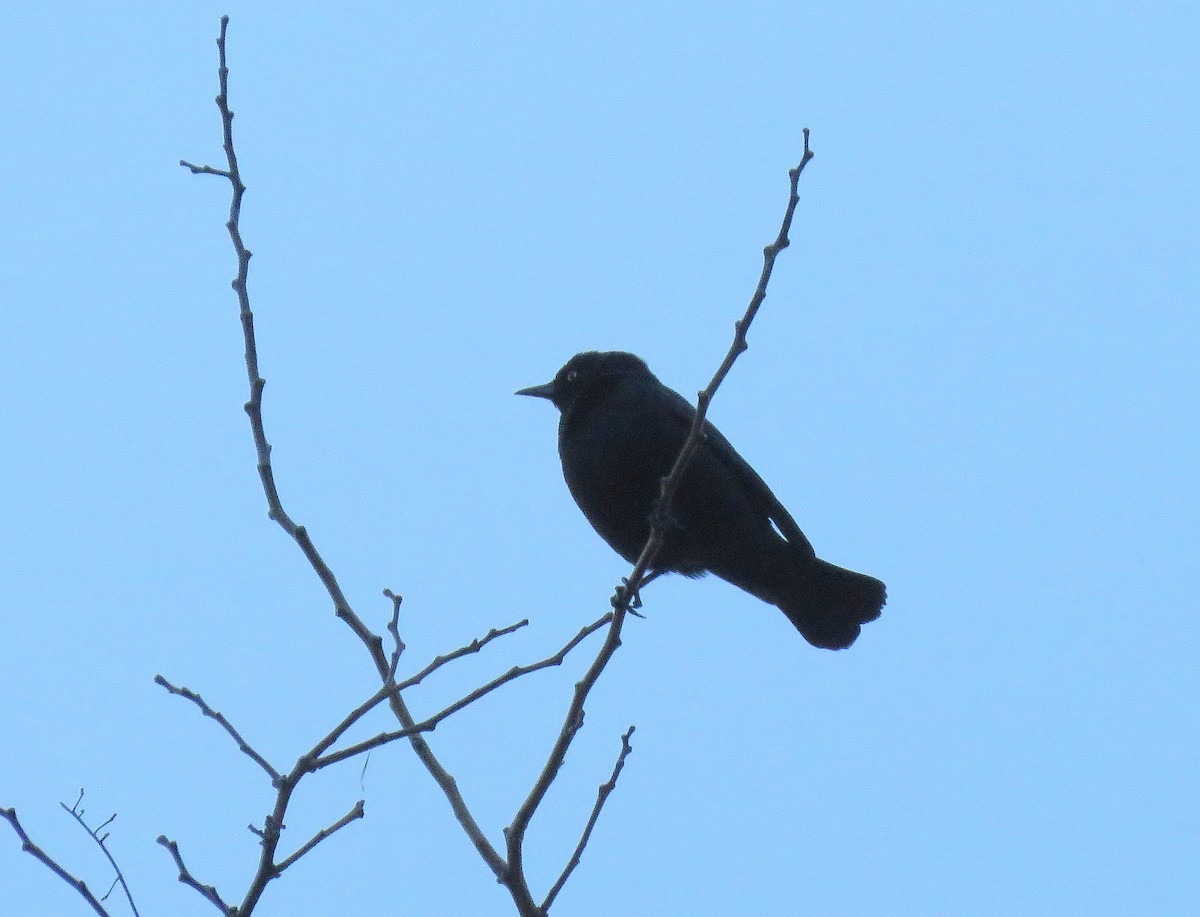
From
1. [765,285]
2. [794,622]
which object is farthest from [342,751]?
[794,622]

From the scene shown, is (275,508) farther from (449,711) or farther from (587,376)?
(587,376)

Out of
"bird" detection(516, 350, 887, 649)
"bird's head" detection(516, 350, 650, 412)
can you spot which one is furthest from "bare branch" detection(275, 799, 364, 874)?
"bird's head" detection(516, 350, 650, 412)

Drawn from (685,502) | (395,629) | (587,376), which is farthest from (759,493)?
(395,629)

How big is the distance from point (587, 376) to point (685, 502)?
1156 mm

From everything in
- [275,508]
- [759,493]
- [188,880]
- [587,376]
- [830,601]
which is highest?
[587,376]

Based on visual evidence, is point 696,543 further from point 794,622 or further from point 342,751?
point 342,751

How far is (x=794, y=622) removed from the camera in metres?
6.99

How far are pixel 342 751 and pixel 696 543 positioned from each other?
3785 millimetres

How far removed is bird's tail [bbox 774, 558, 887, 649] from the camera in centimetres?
679

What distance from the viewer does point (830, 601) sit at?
6.87m

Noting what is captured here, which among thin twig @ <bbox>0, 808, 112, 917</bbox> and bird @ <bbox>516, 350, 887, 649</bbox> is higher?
bird @ <bbox>516, 350, 887, 649</bbox>

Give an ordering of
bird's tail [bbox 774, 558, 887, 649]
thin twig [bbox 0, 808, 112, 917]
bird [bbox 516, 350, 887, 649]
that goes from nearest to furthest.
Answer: thin twig [bbox 0, 808, 112, 917], bird [bbox 516, 350, 887, 649], bird's tail [bbox 774, 558, 887, 649]

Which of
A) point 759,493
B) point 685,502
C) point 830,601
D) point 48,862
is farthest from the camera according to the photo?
point 830,601

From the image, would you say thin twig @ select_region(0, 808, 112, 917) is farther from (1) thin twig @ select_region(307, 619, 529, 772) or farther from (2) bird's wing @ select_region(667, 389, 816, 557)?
(2) bird's wing @ select_region(667, 389, 816, 557)
